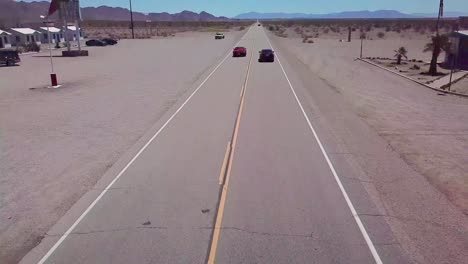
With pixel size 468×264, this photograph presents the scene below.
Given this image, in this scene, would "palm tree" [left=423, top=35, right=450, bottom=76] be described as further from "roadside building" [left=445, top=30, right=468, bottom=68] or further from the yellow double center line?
the yellow double center line

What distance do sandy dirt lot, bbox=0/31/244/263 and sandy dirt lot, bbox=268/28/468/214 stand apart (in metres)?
9.83

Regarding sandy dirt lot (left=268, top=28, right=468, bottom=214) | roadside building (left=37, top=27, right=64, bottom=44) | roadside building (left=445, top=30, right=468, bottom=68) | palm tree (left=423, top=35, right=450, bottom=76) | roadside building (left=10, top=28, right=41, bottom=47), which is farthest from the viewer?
roadside building (left=37, top=27, right=64, bottom=44)

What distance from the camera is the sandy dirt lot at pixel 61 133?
10703 mm

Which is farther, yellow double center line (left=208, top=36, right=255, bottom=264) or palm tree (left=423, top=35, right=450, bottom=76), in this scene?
palm tree (left=423, top=35, right=450, bottom=76)

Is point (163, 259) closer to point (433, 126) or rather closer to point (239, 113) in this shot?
point (239, 113)

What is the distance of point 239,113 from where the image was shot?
2150 cm

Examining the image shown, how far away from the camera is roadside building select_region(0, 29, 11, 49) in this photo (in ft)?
243

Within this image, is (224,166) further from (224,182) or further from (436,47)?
(436,47)

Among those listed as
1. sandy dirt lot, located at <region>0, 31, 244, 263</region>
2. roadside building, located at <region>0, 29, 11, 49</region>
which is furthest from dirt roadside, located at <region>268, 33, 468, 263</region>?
roadside building, located at <region>0, 29, 11, 49</region>

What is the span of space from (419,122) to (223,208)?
1358cm

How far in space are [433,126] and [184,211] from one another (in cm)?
1393

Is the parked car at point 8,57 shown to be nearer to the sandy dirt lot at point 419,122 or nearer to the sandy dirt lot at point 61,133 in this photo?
the sandy dirt lot at point 61,133

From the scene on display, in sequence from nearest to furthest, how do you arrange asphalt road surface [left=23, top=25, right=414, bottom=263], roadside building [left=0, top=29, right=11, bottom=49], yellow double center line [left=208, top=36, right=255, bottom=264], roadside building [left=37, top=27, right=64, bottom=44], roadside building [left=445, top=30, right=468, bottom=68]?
asphalt road surface [left=23, top=25, right=414, bottom=263], yellow double center line [left=208, top=36, right=255, bottom=264], roadside building [left=445, top=30, right=468, bottom=68], roadside building [left=0, top=29, right=11, bottom=49], roadside building [left=37, top=27, right=64, bottom=44]

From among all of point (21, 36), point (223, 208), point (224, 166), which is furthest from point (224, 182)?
point (21, 36)
